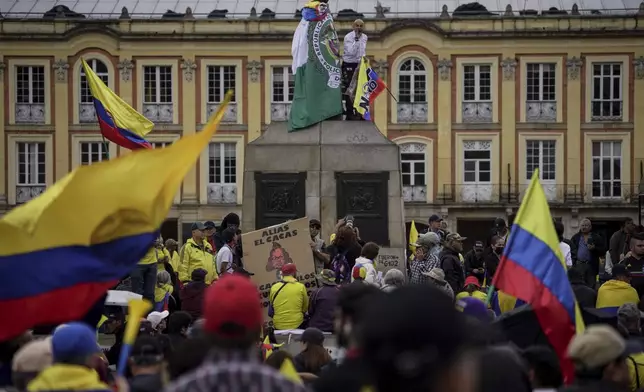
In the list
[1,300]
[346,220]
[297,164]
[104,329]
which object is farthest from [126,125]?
[1,300]

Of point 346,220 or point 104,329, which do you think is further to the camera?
point 346,220

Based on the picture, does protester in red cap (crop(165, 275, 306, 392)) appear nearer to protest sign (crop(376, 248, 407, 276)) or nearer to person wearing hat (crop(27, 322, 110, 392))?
person wearing hat (crop(27, 322, 110, 392))

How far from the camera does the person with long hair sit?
9766mm

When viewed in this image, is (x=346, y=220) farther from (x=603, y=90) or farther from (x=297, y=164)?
(x=603, y=90)

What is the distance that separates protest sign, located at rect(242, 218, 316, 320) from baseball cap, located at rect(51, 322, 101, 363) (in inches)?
381

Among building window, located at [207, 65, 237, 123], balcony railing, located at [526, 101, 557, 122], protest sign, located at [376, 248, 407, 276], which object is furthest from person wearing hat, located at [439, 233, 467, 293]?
building window, located at [207, 65, 237, 123]

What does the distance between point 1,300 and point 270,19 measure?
4606 centimetres

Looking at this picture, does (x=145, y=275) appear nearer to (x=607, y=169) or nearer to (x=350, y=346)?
(x=350, y=346)

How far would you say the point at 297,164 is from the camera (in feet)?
65.7

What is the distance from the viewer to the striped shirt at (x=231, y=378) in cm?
471

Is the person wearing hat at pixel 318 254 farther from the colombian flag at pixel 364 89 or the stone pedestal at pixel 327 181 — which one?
the colombian flag at pixel 364 89

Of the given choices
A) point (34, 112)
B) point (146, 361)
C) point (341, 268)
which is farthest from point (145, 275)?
point (34, 112)

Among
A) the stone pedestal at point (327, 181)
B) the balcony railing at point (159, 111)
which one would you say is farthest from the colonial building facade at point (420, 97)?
the stone pedestal at point (327, 181)

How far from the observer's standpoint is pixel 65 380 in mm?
5988
